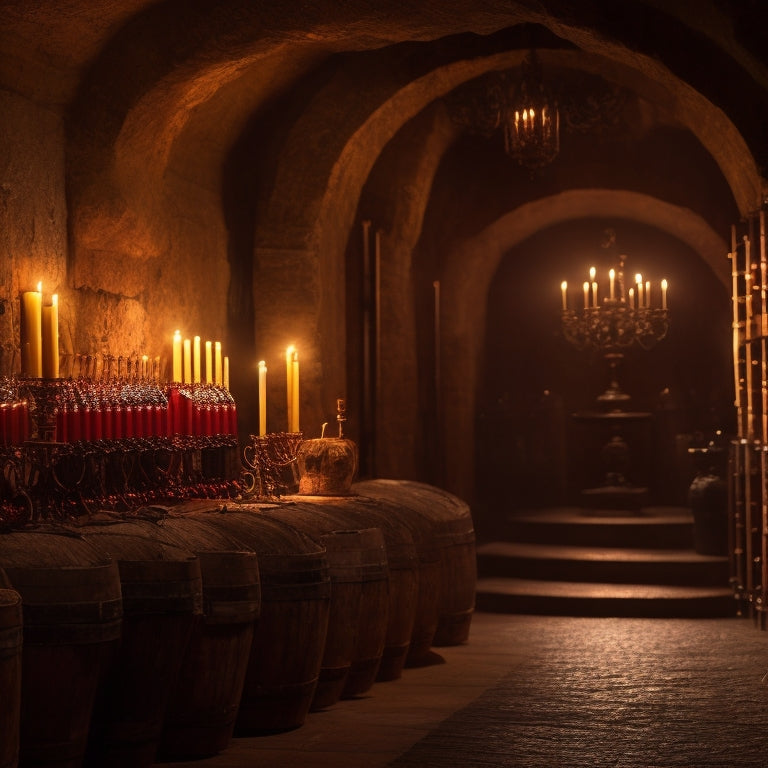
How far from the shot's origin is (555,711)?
5613 millimetres

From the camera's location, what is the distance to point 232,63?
265 inches

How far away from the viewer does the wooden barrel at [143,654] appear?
429 centimetres

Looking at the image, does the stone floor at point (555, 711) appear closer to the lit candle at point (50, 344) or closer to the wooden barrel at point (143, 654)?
the wooden barrel at point (143, 654)

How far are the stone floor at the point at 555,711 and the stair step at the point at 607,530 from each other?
8.59 ft

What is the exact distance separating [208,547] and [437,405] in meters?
6.47

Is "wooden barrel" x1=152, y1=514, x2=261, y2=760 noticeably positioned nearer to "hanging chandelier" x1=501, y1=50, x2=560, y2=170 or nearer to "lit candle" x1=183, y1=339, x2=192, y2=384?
"lit candle" x1=183, y1=339, x2=192, y2=384

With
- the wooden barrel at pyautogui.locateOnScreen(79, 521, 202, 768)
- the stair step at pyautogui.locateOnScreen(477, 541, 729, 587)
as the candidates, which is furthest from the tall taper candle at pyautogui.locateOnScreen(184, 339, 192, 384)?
the stair step at pyautogui.locateOnScreen(477, 541, 729, 587)

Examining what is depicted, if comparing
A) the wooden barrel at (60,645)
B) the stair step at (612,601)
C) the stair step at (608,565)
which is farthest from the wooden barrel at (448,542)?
the wooden barrel at (60,645)

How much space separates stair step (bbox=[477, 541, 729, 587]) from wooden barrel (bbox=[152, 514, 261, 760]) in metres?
5.27

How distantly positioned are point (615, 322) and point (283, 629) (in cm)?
756

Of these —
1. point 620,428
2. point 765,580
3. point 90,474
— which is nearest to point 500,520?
point 620,428

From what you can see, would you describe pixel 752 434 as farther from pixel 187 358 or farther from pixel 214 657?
pixel 214 657

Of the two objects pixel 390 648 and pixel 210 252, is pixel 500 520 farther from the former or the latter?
pixel 390 648

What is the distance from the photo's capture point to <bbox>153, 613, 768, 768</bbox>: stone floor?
4801 mm
